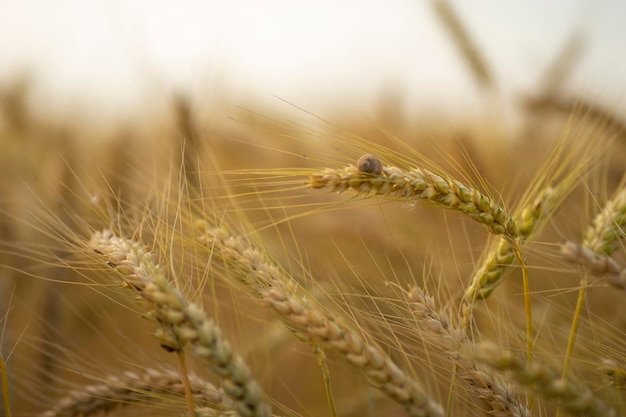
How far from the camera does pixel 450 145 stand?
5.93ft

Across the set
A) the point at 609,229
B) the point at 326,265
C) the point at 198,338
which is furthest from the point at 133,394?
the point at 609,229

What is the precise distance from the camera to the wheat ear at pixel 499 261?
0.84m

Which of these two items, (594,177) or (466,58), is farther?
(466,58)

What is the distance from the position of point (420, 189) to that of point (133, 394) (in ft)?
1.85

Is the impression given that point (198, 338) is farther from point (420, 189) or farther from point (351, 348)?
point (420, 189)

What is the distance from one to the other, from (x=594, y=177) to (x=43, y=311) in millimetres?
1477

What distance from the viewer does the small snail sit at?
27.9 inches

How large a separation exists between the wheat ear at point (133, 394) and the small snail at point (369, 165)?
0.35 m

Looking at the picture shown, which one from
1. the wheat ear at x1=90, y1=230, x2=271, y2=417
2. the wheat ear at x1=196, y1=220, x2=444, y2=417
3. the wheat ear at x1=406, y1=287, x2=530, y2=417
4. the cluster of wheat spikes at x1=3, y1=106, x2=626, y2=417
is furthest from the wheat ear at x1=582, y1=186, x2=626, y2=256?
the wheat ear at x1=90, y1=230, x2=271, y2=417

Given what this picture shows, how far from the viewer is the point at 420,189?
0.77 m

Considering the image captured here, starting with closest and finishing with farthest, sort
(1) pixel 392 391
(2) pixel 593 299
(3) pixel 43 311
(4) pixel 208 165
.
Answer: (1) pixel 392 391
(4) pixel 208 165
(2) pixel 593 299
(3) pixel 43 311

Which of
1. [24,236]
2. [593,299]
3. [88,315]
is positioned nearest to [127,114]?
→ [24,236]

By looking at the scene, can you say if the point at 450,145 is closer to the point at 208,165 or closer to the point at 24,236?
the point at 208,165

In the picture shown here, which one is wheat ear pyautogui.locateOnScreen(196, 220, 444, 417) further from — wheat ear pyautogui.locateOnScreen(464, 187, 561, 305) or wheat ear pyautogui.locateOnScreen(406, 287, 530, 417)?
wheat ear pyautogui.locateOnScreen(464, 187, 561, 305)
